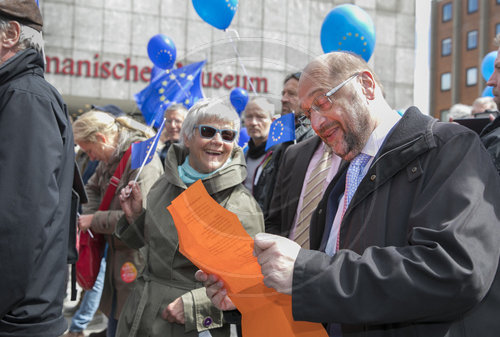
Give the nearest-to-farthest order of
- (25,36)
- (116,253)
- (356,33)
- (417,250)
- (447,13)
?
(417,250) → (25,36) → (356,33) → (116,253) → (447,13)

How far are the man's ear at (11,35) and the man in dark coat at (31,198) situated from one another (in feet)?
0.12

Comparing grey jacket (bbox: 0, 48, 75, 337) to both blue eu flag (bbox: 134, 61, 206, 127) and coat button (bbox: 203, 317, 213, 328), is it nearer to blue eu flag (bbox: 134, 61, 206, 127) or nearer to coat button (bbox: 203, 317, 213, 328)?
blue eu flag (bbox: 134, 61, 206, 127)

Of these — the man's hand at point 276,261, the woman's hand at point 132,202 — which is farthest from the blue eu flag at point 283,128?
the woman's hand at point 132,202

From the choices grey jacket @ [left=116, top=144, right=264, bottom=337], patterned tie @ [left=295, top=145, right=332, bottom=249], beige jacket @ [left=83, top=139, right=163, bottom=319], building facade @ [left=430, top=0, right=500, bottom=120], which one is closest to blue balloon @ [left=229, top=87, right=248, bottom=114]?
patterned tie @ [left=295, top=145, right=332, bottom=249]

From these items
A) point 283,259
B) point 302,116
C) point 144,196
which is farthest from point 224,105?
point 144,196

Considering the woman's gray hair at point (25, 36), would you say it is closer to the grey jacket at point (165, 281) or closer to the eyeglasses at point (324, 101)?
the grey jacket at point (165, 281)

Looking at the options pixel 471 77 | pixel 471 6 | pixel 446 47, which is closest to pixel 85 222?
pixel 471 77

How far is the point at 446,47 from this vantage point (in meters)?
39.8

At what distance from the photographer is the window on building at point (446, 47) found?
1547 inches

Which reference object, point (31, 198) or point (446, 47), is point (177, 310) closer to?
point (31, 198)

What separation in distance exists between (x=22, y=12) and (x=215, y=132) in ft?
3.50

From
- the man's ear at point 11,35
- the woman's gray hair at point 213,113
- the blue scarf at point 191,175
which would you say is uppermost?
the man's ear at point 11,35

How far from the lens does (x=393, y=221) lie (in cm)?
124

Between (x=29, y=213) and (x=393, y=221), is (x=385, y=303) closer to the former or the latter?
(x=393, y=221)
